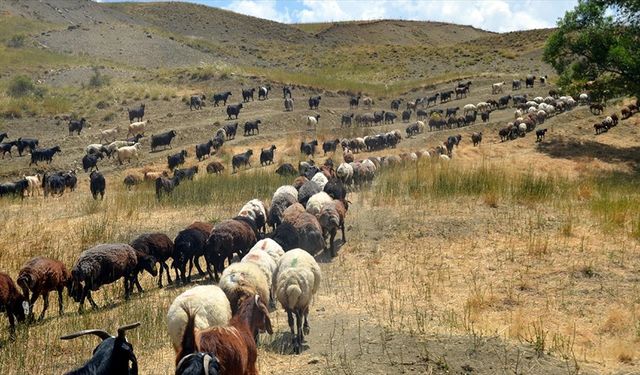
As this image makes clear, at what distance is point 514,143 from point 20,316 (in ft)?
88.0

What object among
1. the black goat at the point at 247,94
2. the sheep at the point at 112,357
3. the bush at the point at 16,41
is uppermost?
the bush at the point at 16,41

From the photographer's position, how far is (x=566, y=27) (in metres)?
28.6

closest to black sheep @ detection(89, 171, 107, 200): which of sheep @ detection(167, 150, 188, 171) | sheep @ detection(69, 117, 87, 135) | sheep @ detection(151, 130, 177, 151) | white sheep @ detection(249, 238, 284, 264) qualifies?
sheep @ detection(167, 150, 188, 171)

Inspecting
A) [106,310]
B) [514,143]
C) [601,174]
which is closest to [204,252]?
[106,310]

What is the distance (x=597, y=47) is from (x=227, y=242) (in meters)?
23.0

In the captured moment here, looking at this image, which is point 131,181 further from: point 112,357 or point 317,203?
point 112,357

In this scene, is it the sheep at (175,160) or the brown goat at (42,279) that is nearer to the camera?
the brown goat at (42,279)

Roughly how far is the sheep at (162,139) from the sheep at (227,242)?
20.9 metres

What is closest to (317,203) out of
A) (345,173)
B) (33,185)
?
(345,173)

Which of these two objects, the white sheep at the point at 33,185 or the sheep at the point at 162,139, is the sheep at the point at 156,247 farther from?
the sheep at the point at 162,139

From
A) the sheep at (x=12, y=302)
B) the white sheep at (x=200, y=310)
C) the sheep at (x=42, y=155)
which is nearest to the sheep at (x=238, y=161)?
the sheep at (x=42, y=155)

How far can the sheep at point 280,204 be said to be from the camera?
1557 cm

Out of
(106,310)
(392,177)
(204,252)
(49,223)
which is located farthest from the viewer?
(392,177)

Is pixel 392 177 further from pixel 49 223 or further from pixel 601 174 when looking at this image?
pixel 49 223
